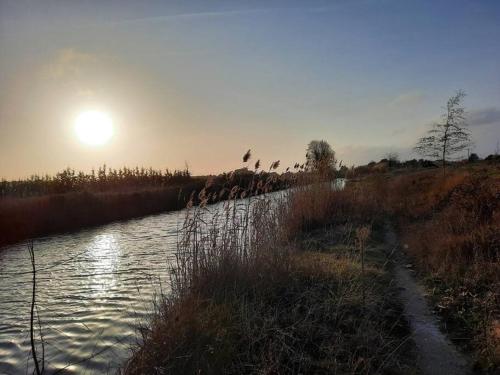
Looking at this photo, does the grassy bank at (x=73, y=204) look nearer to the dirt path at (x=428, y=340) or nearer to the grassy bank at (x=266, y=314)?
the grassy bank at (x=266, y=314)

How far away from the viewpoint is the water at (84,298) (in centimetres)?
512

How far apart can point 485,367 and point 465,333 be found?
35.9 inches

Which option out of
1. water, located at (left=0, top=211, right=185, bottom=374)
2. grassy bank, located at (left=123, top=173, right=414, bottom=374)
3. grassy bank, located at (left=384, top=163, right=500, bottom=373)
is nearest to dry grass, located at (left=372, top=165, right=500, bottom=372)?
grassy bank, located at (left=384, top=163, right=500, bottom=373)

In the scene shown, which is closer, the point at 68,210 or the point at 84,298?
the point at 84,298

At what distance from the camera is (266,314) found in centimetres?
510

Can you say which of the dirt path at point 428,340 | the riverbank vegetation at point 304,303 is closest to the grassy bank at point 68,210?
the riverbank vegetation at point 304,303

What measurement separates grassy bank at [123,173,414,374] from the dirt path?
0.62 feet

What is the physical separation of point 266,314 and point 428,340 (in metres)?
2.04

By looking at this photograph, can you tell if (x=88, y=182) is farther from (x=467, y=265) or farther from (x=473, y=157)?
(x=473, y=157)

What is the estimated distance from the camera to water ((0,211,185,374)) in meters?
5.12

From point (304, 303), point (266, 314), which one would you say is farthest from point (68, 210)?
point (266, 314)

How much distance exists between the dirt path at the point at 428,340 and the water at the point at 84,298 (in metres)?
3.08

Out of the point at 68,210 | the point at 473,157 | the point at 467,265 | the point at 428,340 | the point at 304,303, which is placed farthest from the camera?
the point at 473,157

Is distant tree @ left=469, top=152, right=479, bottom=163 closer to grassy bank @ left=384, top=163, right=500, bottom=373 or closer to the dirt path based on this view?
grassy bank @ left=384, top=163, right=500, bottom=373
